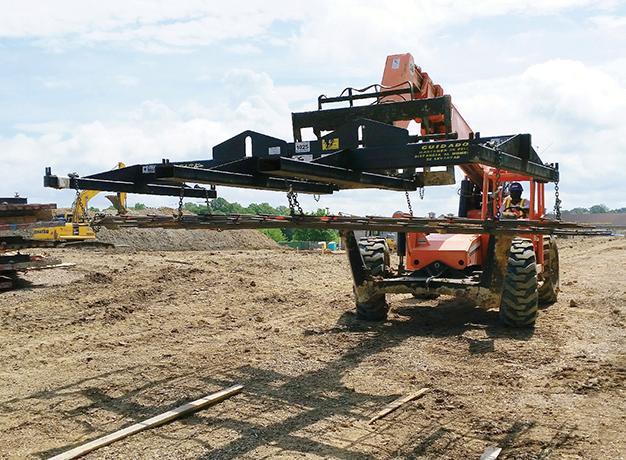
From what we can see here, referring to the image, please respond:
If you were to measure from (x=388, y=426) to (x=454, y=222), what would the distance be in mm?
2427

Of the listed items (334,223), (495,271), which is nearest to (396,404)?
(334,223)

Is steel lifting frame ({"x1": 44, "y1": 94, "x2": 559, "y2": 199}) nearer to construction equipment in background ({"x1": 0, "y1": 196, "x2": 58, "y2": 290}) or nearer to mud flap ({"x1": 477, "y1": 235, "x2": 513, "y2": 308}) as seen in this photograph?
mud flap ({"x1": 477, "y1": 235, "x2": 513, "y2": 308})

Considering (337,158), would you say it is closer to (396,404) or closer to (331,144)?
(331,144)

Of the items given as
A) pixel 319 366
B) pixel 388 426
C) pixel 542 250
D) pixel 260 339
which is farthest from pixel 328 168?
pixel 542 250

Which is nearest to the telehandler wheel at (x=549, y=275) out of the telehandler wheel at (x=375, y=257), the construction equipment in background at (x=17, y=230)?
the telehandler wheel at (x=375, y=257)

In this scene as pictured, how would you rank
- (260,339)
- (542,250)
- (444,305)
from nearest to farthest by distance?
(260,339) < (542,250) < (444,305)

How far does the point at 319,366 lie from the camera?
327 inches

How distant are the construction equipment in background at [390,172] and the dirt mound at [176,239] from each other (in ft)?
88.0

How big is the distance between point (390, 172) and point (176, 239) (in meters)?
32.2

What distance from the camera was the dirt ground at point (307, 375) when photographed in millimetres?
5820

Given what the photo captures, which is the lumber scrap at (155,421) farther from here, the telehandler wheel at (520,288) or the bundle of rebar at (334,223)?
the telehandler wheel at (520,288)

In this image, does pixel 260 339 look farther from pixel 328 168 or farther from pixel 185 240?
pixel 185 240

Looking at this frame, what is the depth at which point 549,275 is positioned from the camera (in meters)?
12.1

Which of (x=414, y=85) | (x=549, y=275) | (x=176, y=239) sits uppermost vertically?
(x=414, y=85)
